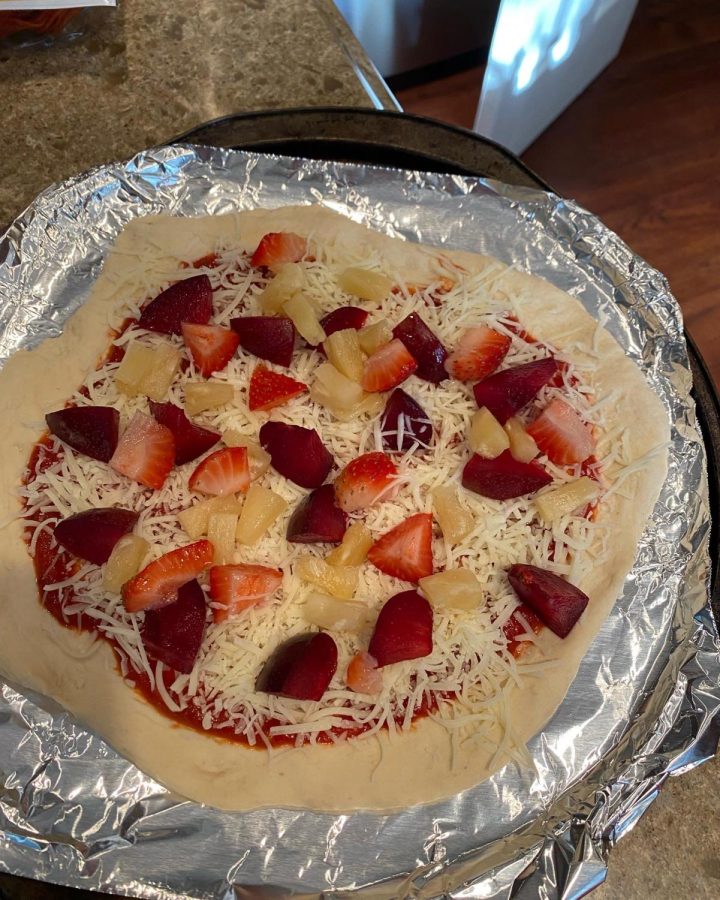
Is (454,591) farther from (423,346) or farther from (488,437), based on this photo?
(423,346)

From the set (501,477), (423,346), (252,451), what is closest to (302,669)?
(252,451)

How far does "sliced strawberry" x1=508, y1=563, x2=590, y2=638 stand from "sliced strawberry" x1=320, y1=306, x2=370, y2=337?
741 mm

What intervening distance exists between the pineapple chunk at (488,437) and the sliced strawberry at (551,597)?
278mm

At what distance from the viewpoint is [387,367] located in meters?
1.65

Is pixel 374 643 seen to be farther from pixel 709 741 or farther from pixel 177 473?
pixel 709 741

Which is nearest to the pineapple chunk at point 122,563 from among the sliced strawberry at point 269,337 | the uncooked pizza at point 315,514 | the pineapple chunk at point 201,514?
the uncooked pizza at point 315,514

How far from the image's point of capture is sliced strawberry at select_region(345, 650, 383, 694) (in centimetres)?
140

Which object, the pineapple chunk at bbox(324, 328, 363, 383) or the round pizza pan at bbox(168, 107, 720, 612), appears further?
the round pizza pan at bbox(168, 107, 720, 612)

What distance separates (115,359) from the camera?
1743 millimetres

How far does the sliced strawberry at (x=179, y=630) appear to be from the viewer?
4.56 feet

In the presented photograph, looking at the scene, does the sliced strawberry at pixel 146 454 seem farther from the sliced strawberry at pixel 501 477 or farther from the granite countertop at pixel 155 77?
the granite countertop at pixel 155 77

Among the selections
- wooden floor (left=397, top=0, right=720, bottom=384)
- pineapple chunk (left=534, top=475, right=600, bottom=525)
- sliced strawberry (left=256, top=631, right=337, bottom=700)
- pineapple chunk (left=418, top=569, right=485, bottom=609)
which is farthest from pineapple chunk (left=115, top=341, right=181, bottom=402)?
wooden floor (left=397, top=0, right=720, bottom=384)

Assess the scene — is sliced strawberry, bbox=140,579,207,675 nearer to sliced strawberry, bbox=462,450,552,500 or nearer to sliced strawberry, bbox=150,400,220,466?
sliced strawberry, bbox=150,400,220,466

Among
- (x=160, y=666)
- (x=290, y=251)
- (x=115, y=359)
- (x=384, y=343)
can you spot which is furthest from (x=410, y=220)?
(x=160, y=666)
